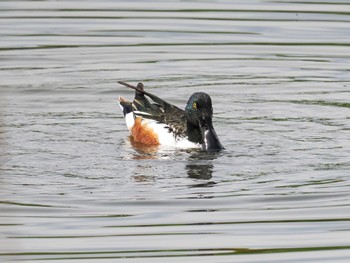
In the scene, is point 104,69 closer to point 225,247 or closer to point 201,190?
point 201,190

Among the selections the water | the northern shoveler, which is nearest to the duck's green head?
the northern shoveler

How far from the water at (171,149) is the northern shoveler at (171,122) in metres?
0.23

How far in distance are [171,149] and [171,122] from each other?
0.50m

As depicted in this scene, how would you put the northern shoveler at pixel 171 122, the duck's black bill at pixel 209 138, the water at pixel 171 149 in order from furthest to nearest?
1. the northern shoveler at pixel 171 122
2. the duck's black bill at pixel 209 138
3. the water at pixel 171 149

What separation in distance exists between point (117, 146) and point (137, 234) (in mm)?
4143

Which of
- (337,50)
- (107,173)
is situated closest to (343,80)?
(337,50)

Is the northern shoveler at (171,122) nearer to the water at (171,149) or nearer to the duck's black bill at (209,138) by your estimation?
the duck's black bill at (209,138)

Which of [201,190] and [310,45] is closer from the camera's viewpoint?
[201,190]

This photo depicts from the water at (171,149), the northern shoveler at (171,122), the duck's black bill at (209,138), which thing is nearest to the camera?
the water at (171,149)

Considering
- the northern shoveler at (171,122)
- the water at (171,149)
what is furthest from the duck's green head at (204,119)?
the water at (171,149)

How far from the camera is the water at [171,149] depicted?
991 centimetres

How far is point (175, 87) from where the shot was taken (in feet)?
54.6

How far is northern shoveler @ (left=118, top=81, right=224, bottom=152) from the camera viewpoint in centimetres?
1407

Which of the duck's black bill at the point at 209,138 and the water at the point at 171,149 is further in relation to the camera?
the duck's black bill at the point at 209,138
